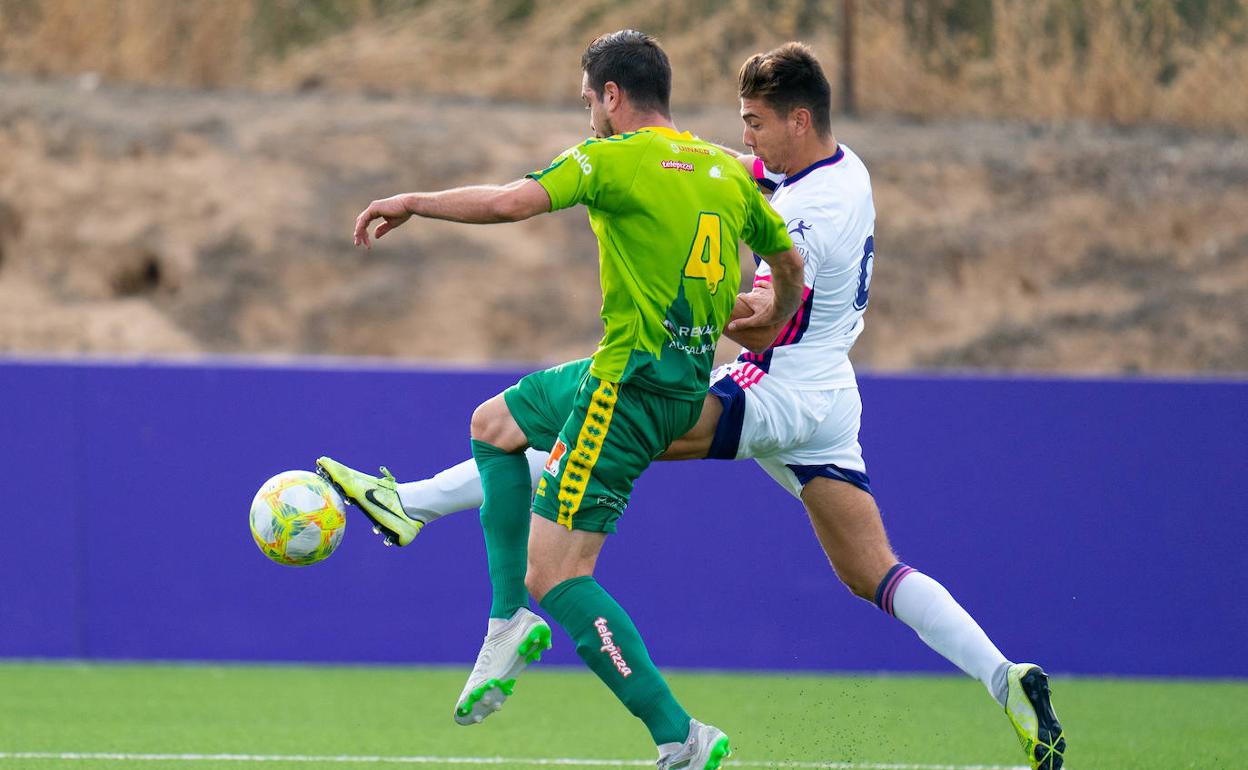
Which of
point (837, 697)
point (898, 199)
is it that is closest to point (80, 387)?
point (837, 697)

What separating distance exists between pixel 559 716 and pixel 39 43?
9496 mm

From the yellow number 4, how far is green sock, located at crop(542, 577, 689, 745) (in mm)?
951

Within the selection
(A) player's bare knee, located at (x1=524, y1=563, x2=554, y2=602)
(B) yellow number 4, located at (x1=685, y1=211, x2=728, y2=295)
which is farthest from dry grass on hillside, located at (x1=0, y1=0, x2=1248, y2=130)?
(A) player's bare knee, located at (x1=524, y1=563, x2=554, y2=602)

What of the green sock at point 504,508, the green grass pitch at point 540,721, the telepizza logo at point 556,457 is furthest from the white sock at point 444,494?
the green grass pitch at point 540,721

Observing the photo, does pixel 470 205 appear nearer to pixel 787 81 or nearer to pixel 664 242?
pixel 664 242

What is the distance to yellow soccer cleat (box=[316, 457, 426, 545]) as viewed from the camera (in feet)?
17.3

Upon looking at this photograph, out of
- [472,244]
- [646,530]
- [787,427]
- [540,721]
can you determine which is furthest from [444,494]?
[472,244]

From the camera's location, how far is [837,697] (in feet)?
25.6

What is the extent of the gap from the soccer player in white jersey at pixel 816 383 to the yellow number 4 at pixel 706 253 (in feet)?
1.34

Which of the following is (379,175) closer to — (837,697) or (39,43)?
(39,43)

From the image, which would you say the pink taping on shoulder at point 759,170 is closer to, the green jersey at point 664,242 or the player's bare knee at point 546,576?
the green jersey at point 664,242

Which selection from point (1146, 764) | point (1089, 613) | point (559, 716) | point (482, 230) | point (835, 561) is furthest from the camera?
point (482, 230)

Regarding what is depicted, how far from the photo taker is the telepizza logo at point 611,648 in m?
4.61

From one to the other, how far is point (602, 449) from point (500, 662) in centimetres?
72
